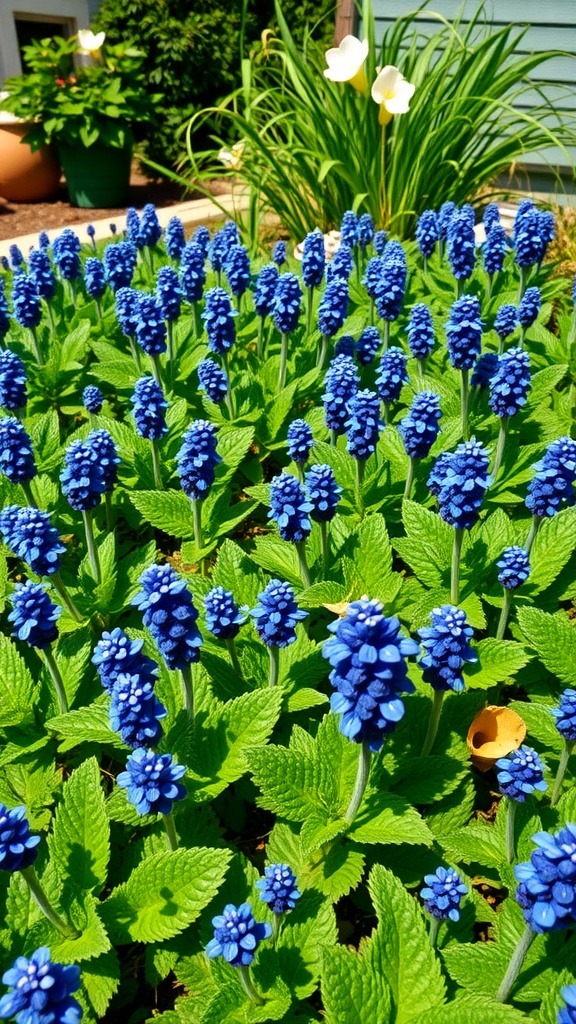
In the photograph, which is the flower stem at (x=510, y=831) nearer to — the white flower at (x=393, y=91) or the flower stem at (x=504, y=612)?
the flower stem at (x=504, y=612)

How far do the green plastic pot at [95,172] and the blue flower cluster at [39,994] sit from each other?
1233 cm

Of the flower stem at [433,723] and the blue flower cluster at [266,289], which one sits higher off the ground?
the blue flower cluster at [266,289]

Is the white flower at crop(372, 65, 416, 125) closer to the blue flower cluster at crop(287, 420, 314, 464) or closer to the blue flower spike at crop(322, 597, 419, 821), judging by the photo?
the blue flower cluster at crop(287, 420, 314, 464)

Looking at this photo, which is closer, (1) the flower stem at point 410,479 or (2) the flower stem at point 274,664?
(2) the flower stem at point 274,664

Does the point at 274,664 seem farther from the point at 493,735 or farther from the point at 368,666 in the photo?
the point at 368,666

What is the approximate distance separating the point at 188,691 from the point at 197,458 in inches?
40.3

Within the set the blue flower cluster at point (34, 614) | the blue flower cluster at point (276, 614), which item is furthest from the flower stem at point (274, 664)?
the blue flower cluster at point (34, 614)

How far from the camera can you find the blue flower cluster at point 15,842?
186 cm

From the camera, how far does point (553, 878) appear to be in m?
1.66

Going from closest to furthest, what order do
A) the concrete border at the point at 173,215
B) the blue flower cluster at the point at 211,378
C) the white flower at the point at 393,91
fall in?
the blue flower cluster at the point at 211,378, the white flower at the point at 393,91, the concrete border at the point at 173,215

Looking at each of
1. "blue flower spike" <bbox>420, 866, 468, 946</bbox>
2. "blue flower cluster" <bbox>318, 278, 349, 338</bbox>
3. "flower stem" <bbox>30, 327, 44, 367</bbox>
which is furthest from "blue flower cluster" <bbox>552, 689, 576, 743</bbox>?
"flower stem" <bbox>30, 327, 44, 367</bbox>

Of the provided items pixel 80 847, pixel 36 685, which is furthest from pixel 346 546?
pixel 80 847

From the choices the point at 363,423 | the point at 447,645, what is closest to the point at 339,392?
the point at 363,423

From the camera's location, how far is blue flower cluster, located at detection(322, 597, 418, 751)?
183 centimetres
